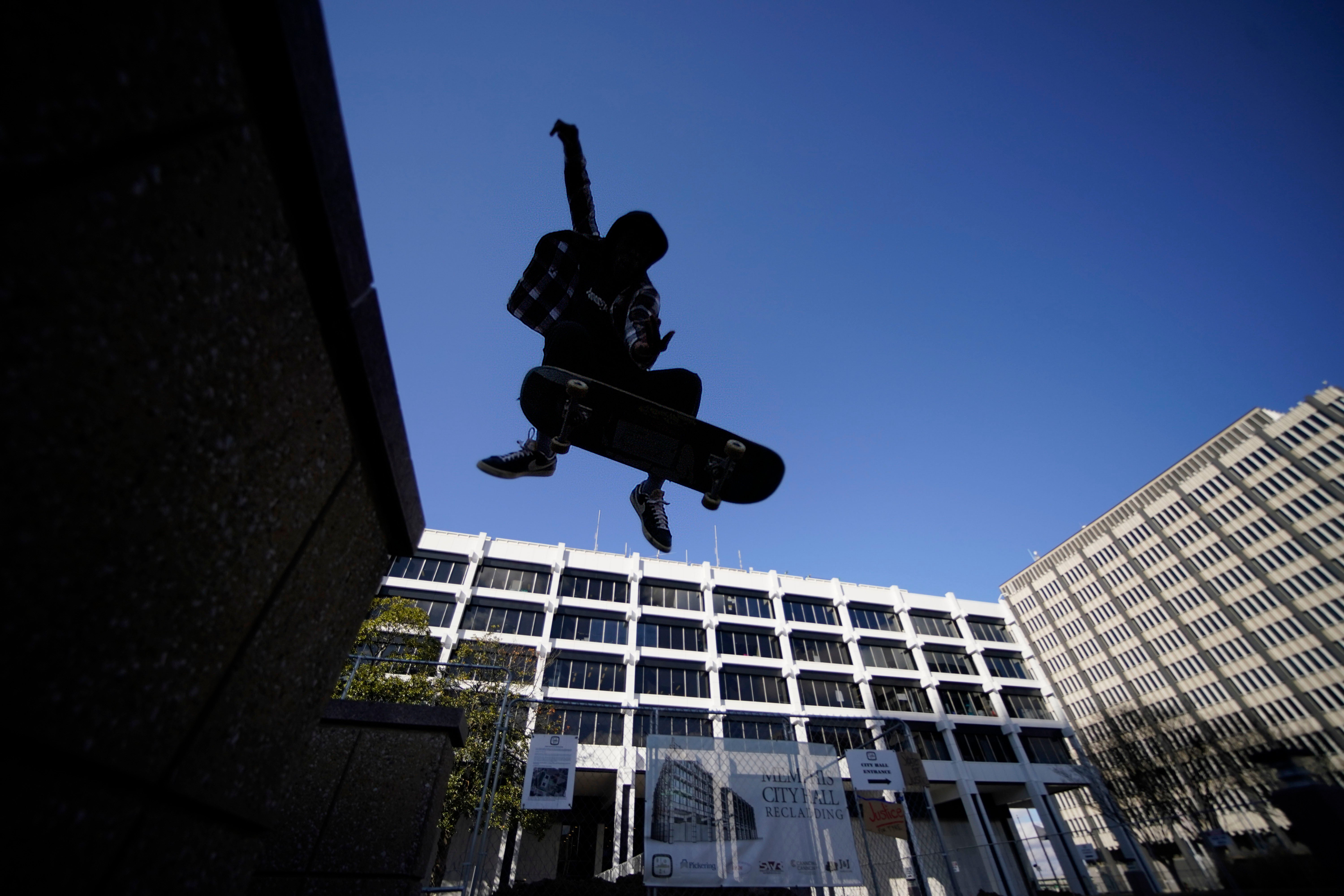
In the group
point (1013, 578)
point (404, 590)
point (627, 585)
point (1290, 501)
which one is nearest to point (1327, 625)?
point (1290, 501)

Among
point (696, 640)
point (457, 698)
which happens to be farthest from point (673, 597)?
point (457, 698)

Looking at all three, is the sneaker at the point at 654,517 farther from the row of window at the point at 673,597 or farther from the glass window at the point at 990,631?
the glass window at the point at 990,631

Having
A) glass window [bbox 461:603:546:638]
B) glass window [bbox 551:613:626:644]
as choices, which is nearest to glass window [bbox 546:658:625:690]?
glass window [bbox 551:613:626:644]

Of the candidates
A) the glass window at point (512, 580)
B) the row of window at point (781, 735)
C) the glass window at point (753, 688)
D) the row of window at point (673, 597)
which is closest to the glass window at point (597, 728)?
the row of window at point (781, 735)

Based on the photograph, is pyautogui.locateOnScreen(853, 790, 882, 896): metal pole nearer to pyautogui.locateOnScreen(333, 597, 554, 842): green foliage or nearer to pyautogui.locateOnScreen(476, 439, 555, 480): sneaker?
pyautogui.locateOnScreen(476, 439, 555, 480): sneaker

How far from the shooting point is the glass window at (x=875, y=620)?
121ft

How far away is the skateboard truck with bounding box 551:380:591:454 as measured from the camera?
3.96m

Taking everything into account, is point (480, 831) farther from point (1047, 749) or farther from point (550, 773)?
point (1047, 749)

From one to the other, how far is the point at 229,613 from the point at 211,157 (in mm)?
1110

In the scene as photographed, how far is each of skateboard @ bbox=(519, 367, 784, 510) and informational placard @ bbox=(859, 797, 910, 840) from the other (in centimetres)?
611

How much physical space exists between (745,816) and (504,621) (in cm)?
2584

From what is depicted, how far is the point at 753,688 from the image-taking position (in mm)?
31500

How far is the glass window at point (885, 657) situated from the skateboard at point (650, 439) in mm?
35114

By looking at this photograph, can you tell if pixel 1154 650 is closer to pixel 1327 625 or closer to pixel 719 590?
pixel 1327 625
